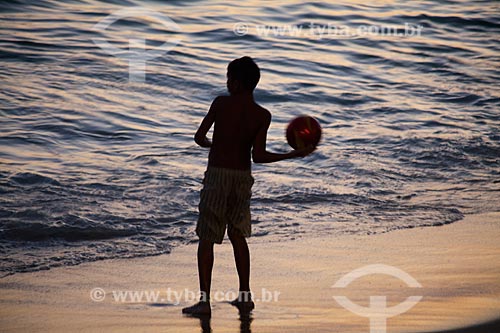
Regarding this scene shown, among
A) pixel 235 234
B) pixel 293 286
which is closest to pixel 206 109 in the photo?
pixel 293 286

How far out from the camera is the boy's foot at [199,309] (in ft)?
16.7

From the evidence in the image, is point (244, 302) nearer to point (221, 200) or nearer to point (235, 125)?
point (221, 200)

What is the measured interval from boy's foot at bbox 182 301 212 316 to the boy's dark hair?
1.22 m

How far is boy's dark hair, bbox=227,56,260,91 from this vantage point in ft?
17.2

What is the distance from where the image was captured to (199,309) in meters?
5.11

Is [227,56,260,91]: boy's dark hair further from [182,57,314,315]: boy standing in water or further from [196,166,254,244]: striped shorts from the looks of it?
[196,166,254,244]: striped shorts

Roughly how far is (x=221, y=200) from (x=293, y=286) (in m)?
0.78

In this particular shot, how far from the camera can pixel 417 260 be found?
6.38 metres

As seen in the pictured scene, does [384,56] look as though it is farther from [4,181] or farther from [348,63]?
[4,181]

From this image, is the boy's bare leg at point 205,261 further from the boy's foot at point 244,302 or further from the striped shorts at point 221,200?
the boy's foot at point 244,302

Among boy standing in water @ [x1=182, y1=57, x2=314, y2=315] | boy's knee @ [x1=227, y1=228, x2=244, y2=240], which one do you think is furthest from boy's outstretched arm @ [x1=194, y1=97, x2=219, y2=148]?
boy's knee @ [x1=227, y1=228, x2=244, y2=240]

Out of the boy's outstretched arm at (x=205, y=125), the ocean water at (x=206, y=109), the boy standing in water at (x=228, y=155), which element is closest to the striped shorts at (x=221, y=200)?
the boy standing in water at (x=228, y=155)

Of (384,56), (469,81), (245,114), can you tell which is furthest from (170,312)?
(384,56)

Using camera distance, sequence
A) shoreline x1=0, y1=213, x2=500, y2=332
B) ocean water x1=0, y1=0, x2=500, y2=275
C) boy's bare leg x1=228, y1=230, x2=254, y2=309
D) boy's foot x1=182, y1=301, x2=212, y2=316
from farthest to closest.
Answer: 1. ocean water x1=0, y1=0, x2=500, y2=275
2. boy's bare leg x1=228, y1=230, x2=254, y2=309
3. boy's foot x1=182, y1=301, x2=212, y2=316
4. shoreline x1=0, y1=213, x2=500, y2=332
